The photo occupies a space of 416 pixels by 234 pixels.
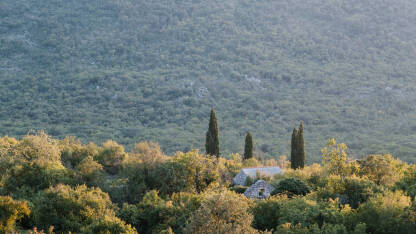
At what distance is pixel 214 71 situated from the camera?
81812 millimetres

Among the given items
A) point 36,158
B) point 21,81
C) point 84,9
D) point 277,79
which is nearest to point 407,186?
point 36,158

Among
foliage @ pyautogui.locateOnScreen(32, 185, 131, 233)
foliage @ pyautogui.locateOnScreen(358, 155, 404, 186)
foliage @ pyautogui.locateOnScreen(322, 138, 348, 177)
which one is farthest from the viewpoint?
foliage @ pyautogui.locateOnScreen(322, 138, 348, 177)

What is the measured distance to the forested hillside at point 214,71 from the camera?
2537 inches

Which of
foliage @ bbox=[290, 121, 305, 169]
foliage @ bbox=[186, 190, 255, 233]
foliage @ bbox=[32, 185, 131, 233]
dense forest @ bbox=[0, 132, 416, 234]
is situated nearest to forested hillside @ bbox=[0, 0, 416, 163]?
foliage @ bbox=[290, 121, 305, 169]

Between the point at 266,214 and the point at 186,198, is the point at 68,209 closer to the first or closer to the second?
the point at 186,198

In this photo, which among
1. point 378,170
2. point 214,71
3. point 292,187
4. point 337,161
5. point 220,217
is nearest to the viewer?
point 220,217

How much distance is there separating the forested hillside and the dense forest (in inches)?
1027

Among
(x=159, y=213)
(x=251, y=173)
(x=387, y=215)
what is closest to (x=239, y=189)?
(x=251, y=173)

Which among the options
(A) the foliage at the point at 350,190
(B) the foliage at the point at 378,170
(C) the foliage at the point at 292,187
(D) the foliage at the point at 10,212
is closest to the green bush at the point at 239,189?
(C) the foliage at the point at 292,187

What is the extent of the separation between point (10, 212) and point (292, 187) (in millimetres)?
17596

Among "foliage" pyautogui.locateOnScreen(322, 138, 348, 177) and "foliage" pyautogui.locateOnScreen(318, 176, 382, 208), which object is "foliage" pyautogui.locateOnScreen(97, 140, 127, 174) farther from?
"foliage" pyautogui.locateOnScreen(318, 176, 382, 208)

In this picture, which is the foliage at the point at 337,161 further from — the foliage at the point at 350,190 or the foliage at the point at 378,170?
the foliage at the point at 350,190

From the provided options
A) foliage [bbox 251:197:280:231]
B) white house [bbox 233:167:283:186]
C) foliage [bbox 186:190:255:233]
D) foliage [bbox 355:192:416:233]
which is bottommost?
white house [bbox 233:167:283:186]

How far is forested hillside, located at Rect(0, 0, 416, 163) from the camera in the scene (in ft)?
211
